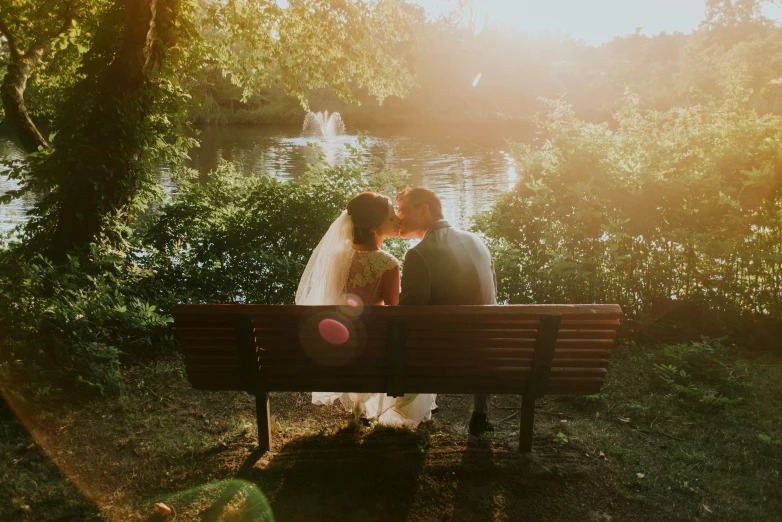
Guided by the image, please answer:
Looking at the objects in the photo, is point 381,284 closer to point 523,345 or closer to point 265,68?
point 523,345

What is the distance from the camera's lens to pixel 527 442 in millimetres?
3520

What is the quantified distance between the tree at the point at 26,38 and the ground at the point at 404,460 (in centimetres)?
560

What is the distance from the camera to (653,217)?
231 inches

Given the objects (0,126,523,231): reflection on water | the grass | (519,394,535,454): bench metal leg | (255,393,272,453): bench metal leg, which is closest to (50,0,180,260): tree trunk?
(255,393,272,453): bench metal leg

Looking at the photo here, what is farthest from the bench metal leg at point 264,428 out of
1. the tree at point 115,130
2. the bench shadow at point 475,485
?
the tree at point 115,130

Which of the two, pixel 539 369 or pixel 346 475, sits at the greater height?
pixel 539 369

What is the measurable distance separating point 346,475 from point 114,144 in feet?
15.9

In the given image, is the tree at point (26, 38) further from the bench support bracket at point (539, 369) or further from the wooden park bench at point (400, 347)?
the bench support bracket at point (539, 369)

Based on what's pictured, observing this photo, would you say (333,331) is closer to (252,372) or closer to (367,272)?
(252,372)

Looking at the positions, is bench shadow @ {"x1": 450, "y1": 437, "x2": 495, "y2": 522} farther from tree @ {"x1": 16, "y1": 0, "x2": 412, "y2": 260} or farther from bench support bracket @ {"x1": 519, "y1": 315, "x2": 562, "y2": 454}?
tree @ {"x1": 16, "y1": 0, "x2": 412, "y2": 260}

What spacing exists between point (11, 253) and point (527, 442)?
18.4 ft

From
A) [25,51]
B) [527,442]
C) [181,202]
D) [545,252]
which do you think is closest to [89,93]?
[181,202]

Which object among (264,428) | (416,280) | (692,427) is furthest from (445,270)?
(692,427)

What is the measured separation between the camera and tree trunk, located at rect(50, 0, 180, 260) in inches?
237
